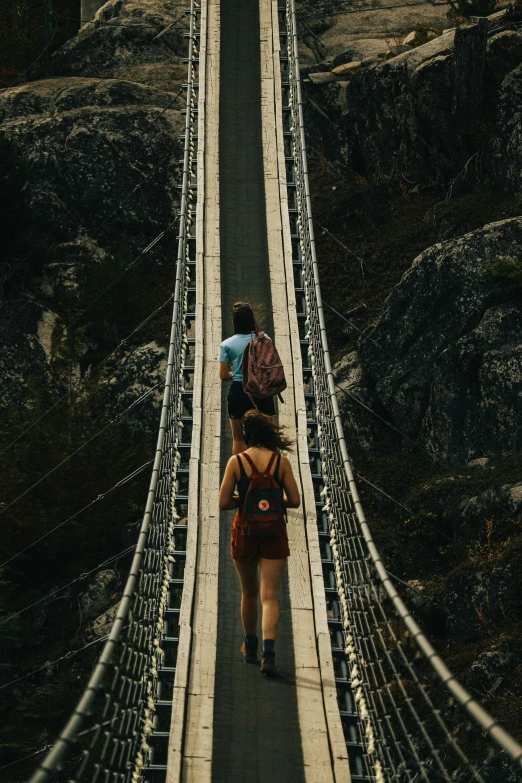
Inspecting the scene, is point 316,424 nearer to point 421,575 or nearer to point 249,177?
point 421,575

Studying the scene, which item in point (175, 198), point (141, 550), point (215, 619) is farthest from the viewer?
point (175, 198)

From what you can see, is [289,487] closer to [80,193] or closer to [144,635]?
[144,635]

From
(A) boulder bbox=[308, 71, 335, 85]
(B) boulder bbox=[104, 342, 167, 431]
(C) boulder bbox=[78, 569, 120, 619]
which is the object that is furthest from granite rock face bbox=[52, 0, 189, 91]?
(C) boulder bbox=[78, 569, 120, 619]

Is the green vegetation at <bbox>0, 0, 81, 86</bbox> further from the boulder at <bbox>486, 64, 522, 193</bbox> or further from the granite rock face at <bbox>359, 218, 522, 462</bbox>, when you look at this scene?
the granite rock face at <bbox>359, 218, 522, 462</bbox>

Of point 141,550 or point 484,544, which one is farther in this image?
point 484,544

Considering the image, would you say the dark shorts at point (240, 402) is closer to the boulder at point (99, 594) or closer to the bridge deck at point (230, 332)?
the bridge deck at point (230, 332)

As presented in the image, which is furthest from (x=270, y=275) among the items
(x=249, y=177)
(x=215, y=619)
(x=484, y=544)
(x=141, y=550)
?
(x=141, y=550)

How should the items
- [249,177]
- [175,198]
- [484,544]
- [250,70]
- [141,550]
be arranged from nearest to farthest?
[141,550] → [484,544] → [249,177] → [250,70] → [175,198]
